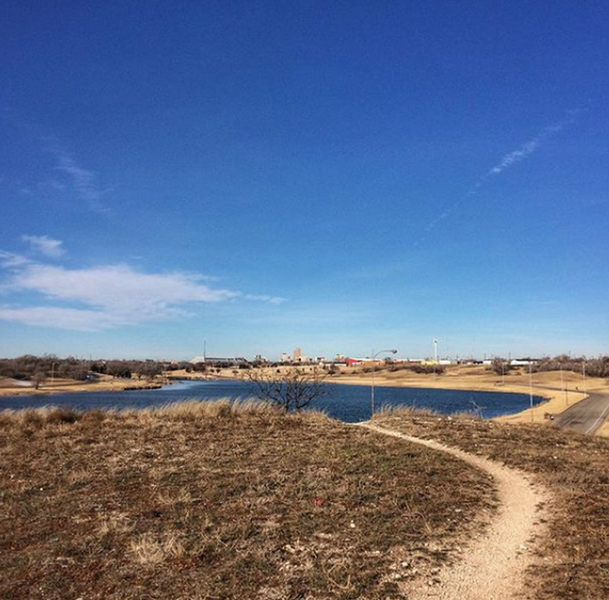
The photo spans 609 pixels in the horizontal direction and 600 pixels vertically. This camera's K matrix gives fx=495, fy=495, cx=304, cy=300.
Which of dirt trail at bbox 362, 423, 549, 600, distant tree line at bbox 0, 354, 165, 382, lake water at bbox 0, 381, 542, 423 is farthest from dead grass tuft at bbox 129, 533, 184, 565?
distant tree line at bbox 0, 354, 165, 382

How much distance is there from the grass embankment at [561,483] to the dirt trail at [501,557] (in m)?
0.23

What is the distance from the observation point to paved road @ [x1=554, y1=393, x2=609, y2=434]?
4747 cm

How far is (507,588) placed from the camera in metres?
5.84

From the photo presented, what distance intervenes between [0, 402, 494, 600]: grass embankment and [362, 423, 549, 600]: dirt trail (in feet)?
0.99

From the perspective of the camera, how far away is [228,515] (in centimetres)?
844

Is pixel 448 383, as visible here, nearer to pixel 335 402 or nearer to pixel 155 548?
pixel 335 402

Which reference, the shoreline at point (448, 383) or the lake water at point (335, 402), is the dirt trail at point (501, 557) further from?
the shoreline at point (448, 383)

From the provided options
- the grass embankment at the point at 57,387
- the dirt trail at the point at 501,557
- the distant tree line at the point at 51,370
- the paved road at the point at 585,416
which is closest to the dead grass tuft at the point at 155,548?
the dirt trail at the point at 501,557

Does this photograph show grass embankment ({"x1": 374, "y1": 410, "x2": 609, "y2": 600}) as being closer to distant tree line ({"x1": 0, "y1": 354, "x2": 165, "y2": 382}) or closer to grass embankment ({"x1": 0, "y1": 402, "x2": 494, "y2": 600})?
grass embankment ({"x1": 0, "y1": 402, "x2": 494, "y2": 600})

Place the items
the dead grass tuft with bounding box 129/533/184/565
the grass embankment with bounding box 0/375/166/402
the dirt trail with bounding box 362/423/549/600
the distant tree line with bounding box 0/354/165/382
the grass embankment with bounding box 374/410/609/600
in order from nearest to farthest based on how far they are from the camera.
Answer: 1. the dirt trail with bounding box 362/423/549/600
2. the grass embankment with bounding box 374/410/609/600
3. the dead grass tuft with bounding box 129/533/184/565
4. the grass embankment with bounding box 0/375/166/402
5. the distant tree line with bounding box 0/354/165/382

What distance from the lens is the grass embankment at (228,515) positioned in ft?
19.8

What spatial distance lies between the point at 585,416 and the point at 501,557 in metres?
59.5

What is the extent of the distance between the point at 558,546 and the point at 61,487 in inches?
371

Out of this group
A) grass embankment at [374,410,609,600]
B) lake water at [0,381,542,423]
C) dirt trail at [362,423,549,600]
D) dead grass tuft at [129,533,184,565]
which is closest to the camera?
dirt trail at [362,423,549,600]
